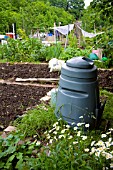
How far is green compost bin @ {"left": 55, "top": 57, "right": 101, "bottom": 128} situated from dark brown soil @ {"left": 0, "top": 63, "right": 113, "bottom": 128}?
2.86ft

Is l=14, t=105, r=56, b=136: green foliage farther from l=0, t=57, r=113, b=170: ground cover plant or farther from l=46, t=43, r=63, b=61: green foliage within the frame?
l=46, t=43, r=63, b=61: green foliage

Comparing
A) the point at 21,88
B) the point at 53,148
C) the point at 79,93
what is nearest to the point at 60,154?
the point at 53,148

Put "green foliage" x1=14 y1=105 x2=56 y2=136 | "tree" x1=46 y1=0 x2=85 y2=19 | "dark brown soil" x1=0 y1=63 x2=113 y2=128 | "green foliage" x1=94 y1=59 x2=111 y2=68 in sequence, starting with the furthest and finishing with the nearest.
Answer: "tree" x1=46 y1=0 x2=85 y2=19 < "green foliage" x1=94 y1=59 x2=111 y2=68 < "dark brown soil" x1=0 y1=63 x2=113 y2=128 < "green foliage" x1=14 y1=105 x2=56 y2=136

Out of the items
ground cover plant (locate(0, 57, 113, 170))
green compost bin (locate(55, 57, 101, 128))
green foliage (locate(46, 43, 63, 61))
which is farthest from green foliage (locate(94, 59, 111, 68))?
green compost bin (locate(55, 57, 101, 128))

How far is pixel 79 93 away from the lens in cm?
201

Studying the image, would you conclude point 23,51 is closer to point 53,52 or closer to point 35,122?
point 53,52

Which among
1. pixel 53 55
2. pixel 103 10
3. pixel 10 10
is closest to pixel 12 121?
pixel 103 10

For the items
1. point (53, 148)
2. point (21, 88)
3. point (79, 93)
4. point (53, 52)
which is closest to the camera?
point (53, 148)

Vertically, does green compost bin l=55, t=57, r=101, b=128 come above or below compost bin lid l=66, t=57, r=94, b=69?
below

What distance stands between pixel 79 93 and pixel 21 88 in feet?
7.11

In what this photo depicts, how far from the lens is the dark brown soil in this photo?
3018 mm

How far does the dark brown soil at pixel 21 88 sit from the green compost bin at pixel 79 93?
0.87 meters

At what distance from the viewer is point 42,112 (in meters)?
2.49

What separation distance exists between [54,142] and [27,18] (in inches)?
648
